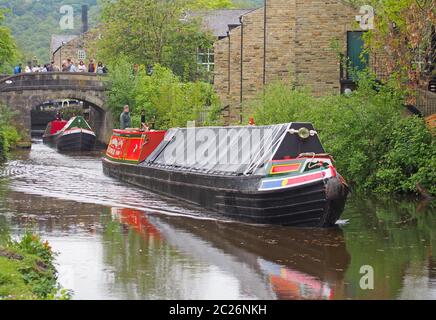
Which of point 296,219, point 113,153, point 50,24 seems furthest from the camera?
point 50,24

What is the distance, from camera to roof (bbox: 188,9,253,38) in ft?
226

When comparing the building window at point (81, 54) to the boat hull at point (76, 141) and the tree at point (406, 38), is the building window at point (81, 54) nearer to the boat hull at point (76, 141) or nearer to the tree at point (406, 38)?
the boat hull at point (76, 141)

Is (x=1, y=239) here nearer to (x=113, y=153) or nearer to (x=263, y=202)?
(x=263, y=202)

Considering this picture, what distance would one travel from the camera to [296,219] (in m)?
22.6

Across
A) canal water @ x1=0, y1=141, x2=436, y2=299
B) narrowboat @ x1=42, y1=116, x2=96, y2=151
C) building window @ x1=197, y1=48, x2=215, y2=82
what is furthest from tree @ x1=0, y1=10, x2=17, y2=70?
canal water @ x1=0, y1=141, x2=436, y2=299

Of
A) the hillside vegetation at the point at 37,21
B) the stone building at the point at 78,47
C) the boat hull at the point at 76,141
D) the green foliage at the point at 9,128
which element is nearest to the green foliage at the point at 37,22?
the hillside vegetation at the point at 37,21

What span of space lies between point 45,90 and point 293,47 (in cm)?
1872

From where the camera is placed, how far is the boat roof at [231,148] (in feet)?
77.5

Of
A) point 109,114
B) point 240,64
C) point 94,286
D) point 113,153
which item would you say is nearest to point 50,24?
point 109,114

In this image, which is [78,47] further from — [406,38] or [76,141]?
[406,38]

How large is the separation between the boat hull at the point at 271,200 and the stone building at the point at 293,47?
15.9m

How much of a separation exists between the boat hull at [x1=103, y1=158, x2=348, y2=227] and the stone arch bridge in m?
31.6

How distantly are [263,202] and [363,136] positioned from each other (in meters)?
9.68

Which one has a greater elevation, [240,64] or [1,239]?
[240,64]
